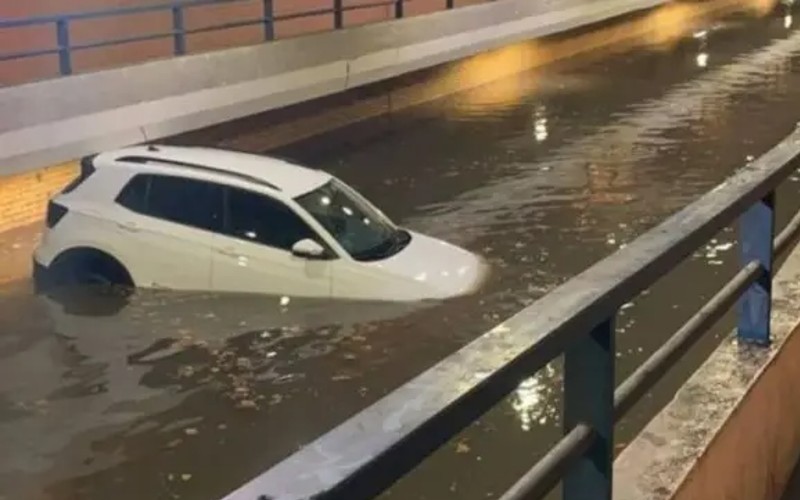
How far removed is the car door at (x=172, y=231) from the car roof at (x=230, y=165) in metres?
0.19

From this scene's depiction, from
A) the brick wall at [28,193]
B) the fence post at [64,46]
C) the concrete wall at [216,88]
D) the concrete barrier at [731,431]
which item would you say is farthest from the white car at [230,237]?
the concrete barrier at [731,431]

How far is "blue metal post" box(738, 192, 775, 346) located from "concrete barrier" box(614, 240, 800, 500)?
57 mm

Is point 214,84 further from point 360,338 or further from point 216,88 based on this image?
point 360,338

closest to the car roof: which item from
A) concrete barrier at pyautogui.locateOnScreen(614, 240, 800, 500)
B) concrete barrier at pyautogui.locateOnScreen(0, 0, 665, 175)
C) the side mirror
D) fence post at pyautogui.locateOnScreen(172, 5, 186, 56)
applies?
the side mirror

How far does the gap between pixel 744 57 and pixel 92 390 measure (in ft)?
81.6

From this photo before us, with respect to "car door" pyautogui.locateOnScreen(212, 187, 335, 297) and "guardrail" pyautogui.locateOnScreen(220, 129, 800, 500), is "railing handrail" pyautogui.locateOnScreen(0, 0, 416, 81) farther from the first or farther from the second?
"guardrail" pyautogui.locateOnScreen(220, 129, 800, 500)

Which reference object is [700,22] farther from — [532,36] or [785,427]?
[785,427]

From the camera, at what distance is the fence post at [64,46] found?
52.1 ft

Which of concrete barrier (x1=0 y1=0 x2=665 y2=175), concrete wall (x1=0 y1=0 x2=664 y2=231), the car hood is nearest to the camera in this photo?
the car hood

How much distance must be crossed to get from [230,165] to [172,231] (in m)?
0.79

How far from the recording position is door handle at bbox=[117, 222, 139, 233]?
466 inches

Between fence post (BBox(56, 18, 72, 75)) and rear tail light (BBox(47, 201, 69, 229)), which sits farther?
fence post (BBox(56, 18, 72, 75))

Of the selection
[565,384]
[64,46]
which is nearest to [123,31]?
[64,46]

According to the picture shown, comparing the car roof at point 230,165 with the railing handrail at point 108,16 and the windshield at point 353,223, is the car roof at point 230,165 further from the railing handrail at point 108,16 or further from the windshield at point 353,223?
the railing handrail at point 108,16
